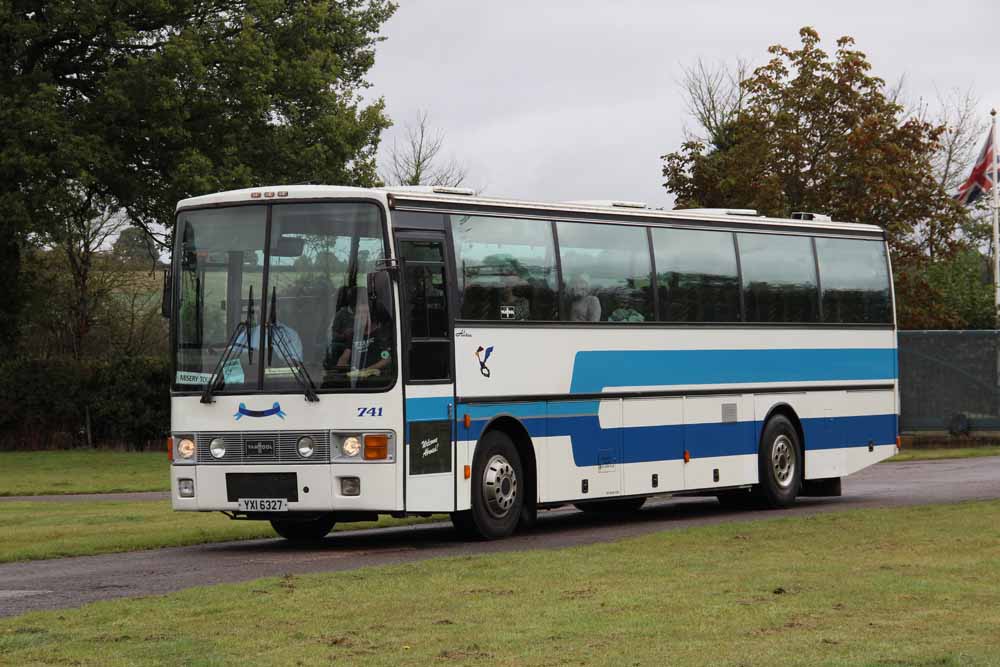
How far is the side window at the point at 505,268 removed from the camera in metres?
17.9

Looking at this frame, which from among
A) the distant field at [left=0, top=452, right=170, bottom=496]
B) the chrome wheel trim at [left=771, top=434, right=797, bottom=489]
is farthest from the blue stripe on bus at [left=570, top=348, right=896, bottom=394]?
the distant field at [left=0, top=452, right=170, bottom=496]

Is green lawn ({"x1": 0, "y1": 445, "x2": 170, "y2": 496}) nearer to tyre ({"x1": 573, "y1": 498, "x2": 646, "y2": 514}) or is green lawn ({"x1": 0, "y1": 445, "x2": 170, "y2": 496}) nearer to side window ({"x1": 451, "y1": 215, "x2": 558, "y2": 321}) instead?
tyre ({"x1": 573, "y1": 498, "x2": 646, "y2": 514})

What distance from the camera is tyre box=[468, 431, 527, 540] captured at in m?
17.8

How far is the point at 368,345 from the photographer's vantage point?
16734 mm

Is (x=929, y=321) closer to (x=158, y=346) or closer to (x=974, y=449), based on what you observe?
(x=974, y=449)

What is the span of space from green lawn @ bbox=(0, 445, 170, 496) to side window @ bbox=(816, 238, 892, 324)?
13.1 m

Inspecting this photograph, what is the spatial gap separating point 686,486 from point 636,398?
1.54 metres

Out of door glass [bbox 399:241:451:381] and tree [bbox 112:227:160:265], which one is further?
tree [bbox 112:227:160:265]

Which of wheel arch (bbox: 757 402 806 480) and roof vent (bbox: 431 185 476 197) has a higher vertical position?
roof vent (bbox: 431 185 476 197)

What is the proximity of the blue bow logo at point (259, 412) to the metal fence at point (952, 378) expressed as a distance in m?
26.4

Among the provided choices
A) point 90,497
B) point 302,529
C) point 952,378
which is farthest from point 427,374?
point 952,378

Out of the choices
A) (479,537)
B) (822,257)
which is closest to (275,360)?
(479,537)

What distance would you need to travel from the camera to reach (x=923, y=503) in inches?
880

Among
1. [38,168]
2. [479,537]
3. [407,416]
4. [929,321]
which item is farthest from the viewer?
[929,321]
